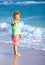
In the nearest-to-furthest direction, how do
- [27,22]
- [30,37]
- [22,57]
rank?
[22,57] → [30,37] → [27,22]

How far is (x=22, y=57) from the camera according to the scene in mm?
2475

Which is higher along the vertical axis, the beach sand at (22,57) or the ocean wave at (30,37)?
the beach sand at (22,57)

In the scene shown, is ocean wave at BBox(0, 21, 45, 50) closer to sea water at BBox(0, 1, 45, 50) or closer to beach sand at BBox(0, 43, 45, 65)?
sea water at BBox(0, 1, 45, 50)

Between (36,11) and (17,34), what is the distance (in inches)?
104

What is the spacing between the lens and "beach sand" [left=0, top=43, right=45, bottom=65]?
2.32 meters

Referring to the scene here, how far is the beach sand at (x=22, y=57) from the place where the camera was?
2320mm

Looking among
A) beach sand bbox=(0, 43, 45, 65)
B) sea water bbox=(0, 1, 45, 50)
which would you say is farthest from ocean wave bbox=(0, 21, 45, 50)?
beach sand bbox=(0, 43, 45, 65)

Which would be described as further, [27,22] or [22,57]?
[27,22]

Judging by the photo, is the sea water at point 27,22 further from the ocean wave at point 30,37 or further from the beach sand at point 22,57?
the beach sand at point 22,57

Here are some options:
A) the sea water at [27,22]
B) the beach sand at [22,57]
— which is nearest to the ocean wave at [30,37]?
the sea water at [27,22]

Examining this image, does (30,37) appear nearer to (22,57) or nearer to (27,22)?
(22,57)

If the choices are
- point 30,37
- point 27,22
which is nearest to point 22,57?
point 30,37

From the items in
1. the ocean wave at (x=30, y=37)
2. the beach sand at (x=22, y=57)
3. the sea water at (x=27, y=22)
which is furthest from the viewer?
the sea water at (x=27, y=22)

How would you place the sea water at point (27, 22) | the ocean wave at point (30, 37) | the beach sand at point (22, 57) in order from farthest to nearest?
the sea water at point (27, 22) → the ocean wave at point (30, 37) → the beach sand at point (22, 57)
